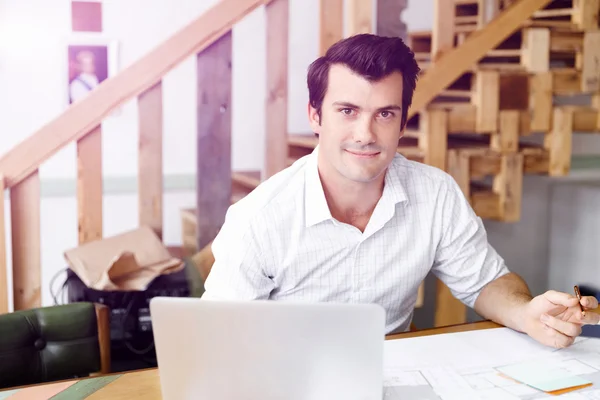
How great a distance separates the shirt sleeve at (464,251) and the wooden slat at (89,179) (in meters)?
1.27

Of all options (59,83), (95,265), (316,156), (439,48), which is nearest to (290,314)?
(316,156)

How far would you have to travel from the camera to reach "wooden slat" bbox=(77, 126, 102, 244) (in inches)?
97.3

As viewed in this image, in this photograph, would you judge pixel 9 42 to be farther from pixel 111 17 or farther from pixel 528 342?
pixel 528 342

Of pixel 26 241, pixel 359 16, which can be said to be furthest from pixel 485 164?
pixel 26 241

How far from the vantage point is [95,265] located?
2.46 m

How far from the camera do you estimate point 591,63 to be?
2990 millimetres

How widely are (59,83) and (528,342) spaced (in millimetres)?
2073

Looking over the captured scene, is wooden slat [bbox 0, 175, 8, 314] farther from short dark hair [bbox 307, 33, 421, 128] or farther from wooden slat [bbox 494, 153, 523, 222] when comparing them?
wooden slat [bbox 494, 153, 523, 222]

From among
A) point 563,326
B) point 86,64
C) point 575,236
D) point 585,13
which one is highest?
point 585,13

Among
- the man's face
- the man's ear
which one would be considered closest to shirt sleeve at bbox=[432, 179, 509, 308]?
the man's face

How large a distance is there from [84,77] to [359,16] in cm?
110

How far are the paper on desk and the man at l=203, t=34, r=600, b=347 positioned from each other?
209mm

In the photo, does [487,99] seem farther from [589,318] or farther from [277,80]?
[589,318]

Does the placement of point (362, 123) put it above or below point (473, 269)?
above
